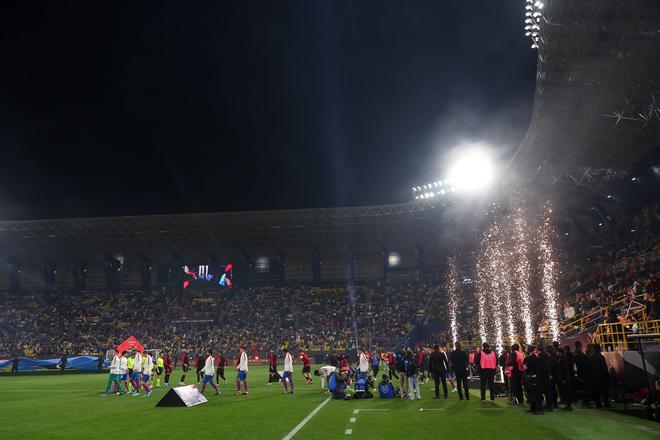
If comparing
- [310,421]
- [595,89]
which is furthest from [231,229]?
[310,421]

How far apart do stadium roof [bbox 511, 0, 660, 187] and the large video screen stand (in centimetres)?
3729

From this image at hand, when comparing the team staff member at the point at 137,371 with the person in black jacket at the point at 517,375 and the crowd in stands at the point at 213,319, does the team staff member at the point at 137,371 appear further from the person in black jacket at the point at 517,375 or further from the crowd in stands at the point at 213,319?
the crowd in stands at the point at 213,319

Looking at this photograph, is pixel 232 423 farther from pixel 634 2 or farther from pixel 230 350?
pixel 230 350

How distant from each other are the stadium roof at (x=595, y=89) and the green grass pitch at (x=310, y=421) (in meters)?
18.6

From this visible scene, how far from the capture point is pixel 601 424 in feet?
35.9

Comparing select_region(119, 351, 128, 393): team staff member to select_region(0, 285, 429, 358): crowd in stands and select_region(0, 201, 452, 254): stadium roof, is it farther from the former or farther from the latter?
select_region(0, 285, 429, 358): crowd in stands

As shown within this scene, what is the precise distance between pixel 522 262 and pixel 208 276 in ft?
122

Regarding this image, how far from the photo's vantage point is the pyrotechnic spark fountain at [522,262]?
154 ft

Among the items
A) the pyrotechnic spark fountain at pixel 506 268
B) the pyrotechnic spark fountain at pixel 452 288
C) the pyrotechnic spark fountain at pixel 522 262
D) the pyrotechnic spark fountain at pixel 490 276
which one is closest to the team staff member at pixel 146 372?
the pyrotechnic spark fountain at pixel 522 262

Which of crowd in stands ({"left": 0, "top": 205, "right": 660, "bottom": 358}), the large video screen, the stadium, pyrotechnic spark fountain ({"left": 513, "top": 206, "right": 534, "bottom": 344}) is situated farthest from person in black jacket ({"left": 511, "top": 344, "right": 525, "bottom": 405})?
the large video screen

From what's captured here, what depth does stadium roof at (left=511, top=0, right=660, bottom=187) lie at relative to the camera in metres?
22.7

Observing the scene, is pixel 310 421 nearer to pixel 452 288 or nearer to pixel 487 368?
pixel 487 368

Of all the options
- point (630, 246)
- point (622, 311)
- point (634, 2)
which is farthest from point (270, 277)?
point (634, 2)

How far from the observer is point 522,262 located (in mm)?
52438
